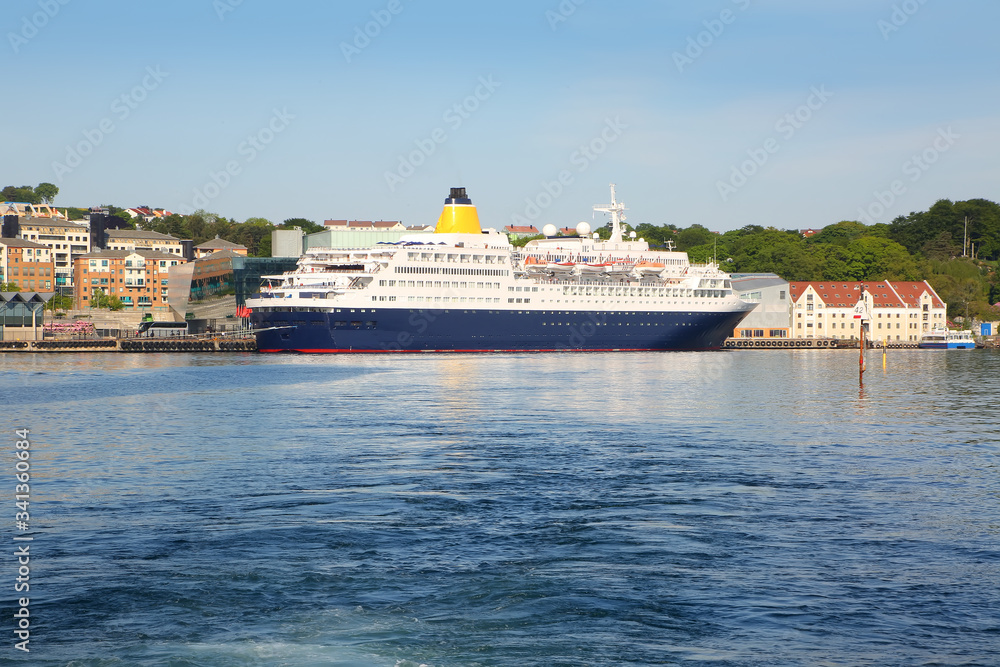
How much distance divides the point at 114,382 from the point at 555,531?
1549 inches

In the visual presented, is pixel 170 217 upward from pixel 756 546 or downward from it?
upward

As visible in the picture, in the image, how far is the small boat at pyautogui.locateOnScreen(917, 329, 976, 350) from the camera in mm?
111312

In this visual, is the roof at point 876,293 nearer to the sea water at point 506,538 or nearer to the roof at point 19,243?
the sea water at point 506,538

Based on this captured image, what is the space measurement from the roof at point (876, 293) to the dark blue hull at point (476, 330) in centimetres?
3067

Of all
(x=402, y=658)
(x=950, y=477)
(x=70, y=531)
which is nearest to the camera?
(x=402, y=658)

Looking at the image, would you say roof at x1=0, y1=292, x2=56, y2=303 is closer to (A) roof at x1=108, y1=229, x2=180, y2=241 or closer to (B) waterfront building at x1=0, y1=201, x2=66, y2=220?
(A) roof at x1=108, y1=229, x2=180, y2=241

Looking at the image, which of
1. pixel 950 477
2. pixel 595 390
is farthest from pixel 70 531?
pixel 595 390

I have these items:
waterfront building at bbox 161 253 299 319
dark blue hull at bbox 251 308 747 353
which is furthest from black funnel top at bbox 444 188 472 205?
waterfront building at bbox 161 253 299 319

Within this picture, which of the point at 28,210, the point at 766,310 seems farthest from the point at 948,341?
the point at 28,210

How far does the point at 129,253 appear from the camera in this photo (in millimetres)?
147250

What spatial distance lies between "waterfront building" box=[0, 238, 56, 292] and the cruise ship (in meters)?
73.9

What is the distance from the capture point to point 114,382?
4994cm

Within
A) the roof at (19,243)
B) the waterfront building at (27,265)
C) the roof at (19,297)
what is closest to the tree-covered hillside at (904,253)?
the roof at (19,297)

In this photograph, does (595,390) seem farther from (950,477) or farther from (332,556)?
(332,556)
